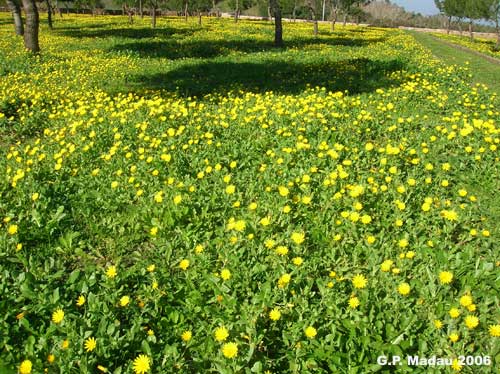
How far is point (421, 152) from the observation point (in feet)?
19.2

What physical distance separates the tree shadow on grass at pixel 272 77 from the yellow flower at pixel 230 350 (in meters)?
9.14

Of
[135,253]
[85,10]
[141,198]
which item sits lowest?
[135,253]

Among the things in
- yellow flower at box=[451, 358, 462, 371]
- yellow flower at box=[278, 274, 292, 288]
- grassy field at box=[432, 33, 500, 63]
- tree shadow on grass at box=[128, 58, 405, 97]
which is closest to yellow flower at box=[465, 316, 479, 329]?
yellow flower at box=[451, 358, 462, 371]

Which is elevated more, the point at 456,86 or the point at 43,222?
the point at 456,86

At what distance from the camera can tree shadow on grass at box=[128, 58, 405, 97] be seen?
11.6 meters

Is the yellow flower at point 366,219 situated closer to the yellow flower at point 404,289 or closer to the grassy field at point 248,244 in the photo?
the grassy field at point 248,244

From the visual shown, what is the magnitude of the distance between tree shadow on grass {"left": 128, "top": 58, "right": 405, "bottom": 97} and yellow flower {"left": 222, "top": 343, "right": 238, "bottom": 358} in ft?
30.0

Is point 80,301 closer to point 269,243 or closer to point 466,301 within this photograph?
point 269,243

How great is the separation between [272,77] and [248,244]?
1075 cm

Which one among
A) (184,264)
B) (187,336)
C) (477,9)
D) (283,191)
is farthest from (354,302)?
(477,9)

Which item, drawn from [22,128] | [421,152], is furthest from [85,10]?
[421,152]

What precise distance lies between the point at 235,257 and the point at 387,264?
1313 millimetres

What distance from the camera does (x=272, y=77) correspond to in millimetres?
13586

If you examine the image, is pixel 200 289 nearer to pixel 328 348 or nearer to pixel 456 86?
pixel 328 348
